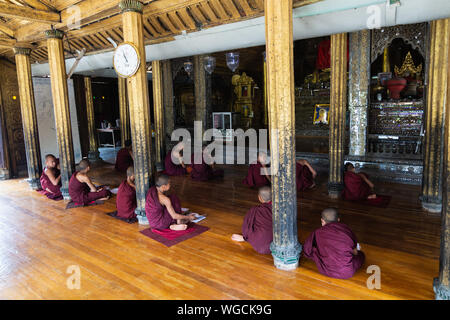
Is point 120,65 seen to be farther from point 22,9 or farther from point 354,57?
point 354,57

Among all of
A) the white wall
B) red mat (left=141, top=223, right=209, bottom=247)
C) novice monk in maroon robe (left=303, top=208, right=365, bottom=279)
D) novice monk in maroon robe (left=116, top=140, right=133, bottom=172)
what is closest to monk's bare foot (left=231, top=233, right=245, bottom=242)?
red mat (left=141, top=223, right=209, bottom=247)

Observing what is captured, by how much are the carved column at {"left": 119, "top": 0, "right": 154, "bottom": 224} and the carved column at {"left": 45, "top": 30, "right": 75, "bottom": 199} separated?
2517mm

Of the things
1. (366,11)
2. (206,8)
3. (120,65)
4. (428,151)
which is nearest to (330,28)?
(366,11)

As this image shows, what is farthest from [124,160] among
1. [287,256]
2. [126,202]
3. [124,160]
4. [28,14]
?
[287,256]

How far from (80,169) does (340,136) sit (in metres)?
5.50

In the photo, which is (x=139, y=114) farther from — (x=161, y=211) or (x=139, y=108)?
(x=161, y=211)

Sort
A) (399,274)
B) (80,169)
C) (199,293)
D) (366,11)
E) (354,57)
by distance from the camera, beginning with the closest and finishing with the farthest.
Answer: (199,293), (399,274), (366,11), (80,169), (354,57)

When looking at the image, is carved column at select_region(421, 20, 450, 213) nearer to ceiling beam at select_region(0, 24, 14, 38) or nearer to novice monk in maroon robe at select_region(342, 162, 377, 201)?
novice monk in maroon robe at select_region(342, 162, 377, 201)

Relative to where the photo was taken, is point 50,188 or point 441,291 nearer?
point 441,291

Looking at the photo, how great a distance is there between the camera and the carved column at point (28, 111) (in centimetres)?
765

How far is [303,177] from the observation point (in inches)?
279

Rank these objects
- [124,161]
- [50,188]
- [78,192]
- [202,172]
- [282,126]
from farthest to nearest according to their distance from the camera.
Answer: [124,161]
[202,172]
[50,188]
[78,192]
[282,126]

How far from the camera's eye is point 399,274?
350cm

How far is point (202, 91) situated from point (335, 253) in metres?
8.41
